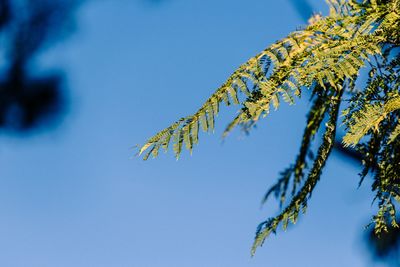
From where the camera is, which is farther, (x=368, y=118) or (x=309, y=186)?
(x=309, y=186)

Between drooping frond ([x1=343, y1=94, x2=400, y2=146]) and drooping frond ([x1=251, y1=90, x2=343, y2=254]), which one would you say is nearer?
drooping frond ([x1=343, y1=94, x2=400, y2=146])

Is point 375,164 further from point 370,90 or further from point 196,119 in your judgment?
point 196,119

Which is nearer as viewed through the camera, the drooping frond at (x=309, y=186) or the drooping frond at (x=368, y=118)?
the drooping frond at (x=368, y=118)

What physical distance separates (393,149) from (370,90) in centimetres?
11

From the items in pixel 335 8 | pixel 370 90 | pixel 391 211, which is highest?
pixel 335 8

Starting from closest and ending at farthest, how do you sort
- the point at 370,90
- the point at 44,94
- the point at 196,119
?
the point at 196,119
the point at 370,90
the point at 44,94

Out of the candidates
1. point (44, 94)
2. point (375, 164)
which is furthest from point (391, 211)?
point (44, 94)

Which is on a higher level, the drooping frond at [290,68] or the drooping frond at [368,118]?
the drooping frond at [290,68]

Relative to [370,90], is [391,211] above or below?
below

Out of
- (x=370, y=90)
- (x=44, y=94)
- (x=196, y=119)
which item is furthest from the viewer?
(x=44, y=94)

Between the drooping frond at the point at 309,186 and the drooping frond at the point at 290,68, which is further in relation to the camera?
the drooping frond at the point at 309,186

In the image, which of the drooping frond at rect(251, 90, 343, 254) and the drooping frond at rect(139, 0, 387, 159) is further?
the drooping frond at rect(251, 90, 343, 254)

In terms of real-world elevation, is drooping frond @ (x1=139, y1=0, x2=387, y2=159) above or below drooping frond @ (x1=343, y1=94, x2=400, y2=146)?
above

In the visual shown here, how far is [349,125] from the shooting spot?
2.05 feet
